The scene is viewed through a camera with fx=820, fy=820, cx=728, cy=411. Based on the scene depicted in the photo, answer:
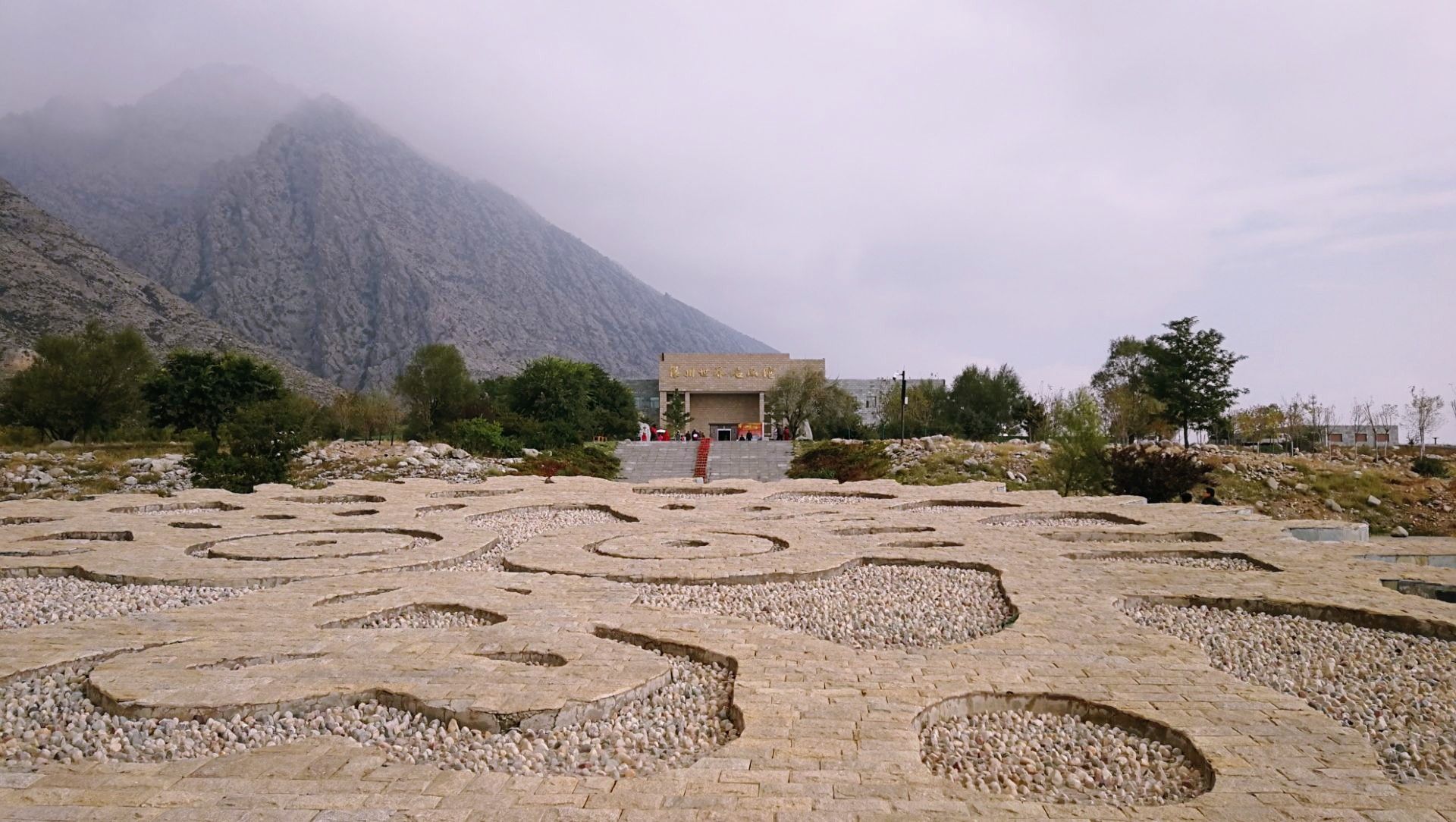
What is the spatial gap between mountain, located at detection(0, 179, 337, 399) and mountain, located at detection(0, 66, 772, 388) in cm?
2934

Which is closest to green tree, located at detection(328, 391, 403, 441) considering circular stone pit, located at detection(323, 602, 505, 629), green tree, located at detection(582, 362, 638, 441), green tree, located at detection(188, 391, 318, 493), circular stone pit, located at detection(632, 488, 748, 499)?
green tree, located at detection(582, 362, 638, 441)

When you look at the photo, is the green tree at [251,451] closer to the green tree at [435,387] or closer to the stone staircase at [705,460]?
Answer: the stone staircase at [705,460]

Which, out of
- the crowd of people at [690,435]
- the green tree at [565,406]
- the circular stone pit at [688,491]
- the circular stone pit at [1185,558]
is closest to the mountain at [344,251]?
the crowd of people at [690,435]

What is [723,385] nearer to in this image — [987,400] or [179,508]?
[987,400]

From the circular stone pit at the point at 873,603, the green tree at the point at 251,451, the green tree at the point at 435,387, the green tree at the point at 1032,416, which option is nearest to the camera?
the circular stone pit at the point at 873,603

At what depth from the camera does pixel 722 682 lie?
465 cm

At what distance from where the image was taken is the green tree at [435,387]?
40062mm

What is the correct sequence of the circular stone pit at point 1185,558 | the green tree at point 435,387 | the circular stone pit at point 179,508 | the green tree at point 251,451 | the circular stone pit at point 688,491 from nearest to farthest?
the circular stone pit at point 1185,558
the circular stone pit at point 179,508
the circular stone pit at point 688,491
the green tree at point 251,451
the green tree at point 435,387

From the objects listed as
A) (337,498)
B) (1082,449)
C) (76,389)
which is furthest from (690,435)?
(337,498)

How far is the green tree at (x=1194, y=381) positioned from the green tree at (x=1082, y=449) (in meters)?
24.3

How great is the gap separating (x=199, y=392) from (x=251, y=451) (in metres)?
13.9

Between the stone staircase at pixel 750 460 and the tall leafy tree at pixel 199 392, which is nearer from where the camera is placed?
the tall leafy tree at pixel 199 392

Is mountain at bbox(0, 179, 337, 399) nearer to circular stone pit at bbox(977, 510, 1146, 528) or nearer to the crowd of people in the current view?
the crowd of people

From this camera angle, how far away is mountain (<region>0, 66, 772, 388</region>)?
311 feet
